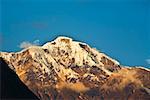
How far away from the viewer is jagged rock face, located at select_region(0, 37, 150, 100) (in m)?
8.61

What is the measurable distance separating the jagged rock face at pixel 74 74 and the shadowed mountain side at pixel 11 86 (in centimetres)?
12

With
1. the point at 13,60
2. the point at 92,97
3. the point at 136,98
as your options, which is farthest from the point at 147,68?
the point at 13,60

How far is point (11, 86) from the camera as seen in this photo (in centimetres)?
814

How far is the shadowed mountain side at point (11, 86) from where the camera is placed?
783 centimetres

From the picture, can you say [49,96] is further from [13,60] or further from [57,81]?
[13,60]

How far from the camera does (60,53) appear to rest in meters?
9.09

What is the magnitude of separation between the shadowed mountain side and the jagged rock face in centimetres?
12

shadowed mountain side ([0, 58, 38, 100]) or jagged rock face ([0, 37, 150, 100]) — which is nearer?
shadowed mountain side ([0, 58, 38, 100])

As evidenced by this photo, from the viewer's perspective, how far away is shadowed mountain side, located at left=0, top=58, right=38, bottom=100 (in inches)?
308

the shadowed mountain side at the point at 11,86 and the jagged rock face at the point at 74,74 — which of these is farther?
the jagged rock face at the point at 74,74

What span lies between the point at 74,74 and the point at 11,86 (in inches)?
53.6

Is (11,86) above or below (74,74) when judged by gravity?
below

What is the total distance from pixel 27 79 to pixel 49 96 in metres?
0.55

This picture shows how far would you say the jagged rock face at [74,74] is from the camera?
861 centimetres
